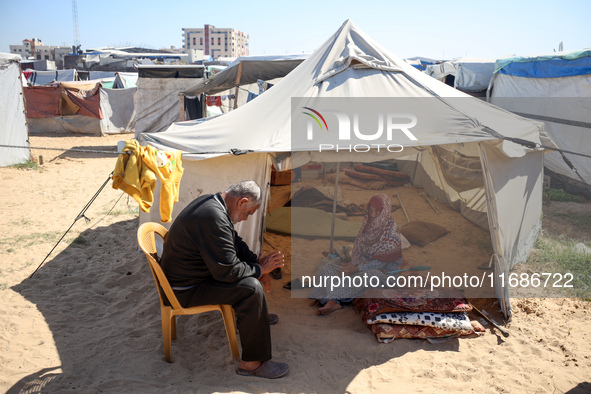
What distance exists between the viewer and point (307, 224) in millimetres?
6305

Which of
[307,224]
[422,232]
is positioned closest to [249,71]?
[307,224]

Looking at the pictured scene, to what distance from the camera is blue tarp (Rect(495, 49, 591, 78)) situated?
24.9 ft

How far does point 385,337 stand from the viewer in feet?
11.6

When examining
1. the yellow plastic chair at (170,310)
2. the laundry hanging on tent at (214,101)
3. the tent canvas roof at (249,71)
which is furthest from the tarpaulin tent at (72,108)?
the yellow plastic chair at (170,310)

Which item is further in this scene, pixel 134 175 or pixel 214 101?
pixel 214 101

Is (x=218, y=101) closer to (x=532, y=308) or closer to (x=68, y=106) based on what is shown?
(x=68, y=106)

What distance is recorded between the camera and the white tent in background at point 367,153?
3.96 meters

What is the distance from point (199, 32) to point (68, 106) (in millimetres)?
76468

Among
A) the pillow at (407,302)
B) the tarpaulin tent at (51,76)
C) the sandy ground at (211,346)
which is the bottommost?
the sandy ground at (211,346)

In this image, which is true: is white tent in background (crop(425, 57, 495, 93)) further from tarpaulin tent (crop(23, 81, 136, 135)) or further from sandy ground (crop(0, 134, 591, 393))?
tarpaulin tent (crop(23, 81, 136, 135))

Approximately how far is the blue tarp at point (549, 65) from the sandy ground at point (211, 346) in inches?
205

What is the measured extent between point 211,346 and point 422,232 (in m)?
3.65

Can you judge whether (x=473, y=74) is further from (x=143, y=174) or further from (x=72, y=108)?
(x=72, y=108)

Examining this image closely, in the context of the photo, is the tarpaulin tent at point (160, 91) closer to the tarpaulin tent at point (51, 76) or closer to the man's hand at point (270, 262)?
the man's hand at point (270, 262)
